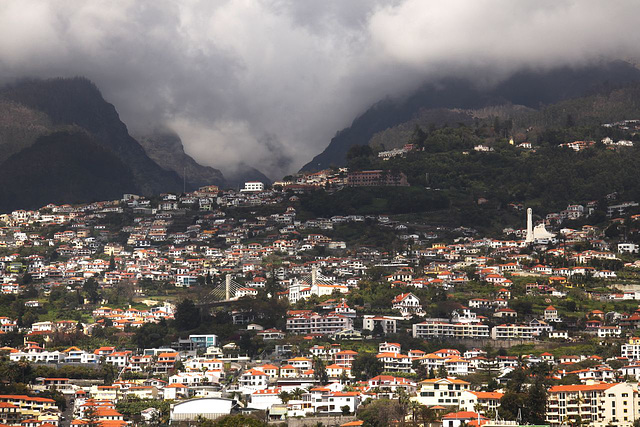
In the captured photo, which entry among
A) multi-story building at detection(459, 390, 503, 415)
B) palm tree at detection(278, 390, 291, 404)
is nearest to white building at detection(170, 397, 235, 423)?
palm tree at detection(278, 390, 291, 404)

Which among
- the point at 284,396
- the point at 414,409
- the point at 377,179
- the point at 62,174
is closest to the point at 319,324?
the point at 284,396

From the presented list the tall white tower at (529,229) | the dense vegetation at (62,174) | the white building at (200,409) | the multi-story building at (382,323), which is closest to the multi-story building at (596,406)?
the white building at (200,409)

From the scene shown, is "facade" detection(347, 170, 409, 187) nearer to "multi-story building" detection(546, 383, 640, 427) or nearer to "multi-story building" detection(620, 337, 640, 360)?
"multi-story building" detection(620, 337, 640, 360)

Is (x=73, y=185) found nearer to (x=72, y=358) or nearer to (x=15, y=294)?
(x=15, y=294)

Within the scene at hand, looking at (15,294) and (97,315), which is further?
(15,294)

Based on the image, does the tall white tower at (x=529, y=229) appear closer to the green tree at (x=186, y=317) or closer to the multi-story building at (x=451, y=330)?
the multi-story building at (x=451, y=330)

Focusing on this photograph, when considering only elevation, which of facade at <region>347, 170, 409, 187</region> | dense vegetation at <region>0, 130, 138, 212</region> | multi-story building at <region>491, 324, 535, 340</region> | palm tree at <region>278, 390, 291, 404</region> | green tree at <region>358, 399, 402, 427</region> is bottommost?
green tree at <region>358, 399, 402, 427</region>

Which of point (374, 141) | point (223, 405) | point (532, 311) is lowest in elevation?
point (223, 405)

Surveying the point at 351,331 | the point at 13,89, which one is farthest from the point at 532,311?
the point at 13,89
